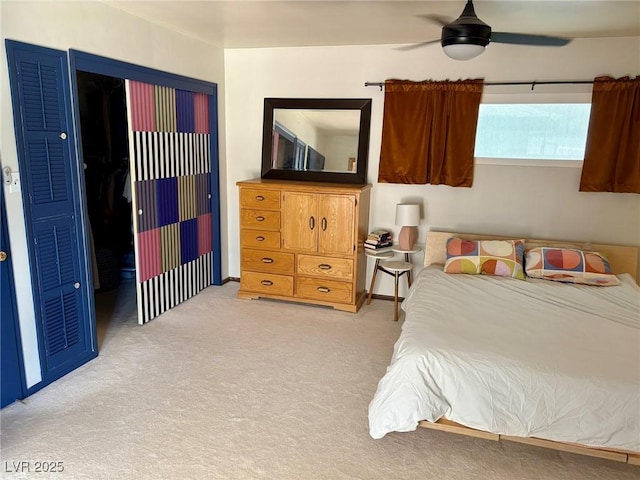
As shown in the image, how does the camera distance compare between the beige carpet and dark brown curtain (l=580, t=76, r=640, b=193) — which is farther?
dark brown curtain (l=580, t=76, r=640, b=193)

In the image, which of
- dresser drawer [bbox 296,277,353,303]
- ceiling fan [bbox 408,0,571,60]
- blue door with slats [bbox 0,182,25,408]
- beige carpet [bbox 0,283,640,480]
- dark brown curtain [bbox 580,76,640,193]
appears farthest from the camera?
dresser drawer [bbox 296,277,353,303]

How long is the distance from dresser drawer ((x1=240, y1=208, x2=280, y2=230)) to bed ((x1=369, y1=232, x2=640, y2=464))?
1.79 metres

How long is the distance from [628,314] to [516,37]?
1.81 metres

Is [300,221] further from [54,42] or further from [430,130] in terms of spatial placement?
[54,42]

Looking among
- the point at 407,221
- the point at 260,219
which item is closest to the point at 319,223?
the point at 260,219

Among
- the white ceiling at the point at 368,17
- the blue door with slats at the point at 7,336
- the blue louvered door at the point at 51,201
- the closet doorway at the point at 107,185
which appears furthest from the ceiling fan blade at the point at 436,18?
the blue door with slats at the point at 7,336

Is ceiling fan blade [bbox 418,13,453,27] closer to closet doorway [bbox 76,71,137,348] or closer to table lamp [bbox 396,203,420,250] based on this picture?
table lamp [bbox 396,203,420,250]

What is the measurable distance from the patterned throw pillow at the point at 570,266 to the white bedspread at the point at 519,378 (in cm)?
65

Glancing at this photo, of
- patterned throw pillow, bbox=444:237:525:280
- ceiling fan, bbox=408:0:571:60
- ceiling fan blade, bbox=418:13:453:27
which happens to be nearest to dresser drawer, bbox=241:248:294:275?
patterned throw pillow, bbox=444:237:525:280

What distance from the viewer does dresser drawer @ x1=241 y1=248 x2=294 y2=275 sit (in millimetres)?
4133

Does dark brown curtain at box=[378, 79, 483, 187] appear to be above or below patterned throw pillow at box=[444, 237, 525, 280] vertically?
above

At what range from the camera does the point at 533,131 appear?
3795 millimetres

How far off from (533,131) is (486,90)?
53 centimetres

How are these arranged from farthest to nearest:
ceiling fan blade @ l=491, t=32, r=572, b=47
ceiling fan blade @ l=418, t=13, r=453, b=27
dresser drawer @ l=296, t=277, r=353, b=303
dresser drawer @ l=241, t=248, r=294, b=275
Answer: dresser drawer @ l=241, t=248, r=294, b=275 → dresser drawer @ l=296, t=277, r=353, b=303 → ceiling fan blade @ l=418, t=13, r=453, b=27 → ceiling fan blade @ l=491, t=32, r=572, b=47
